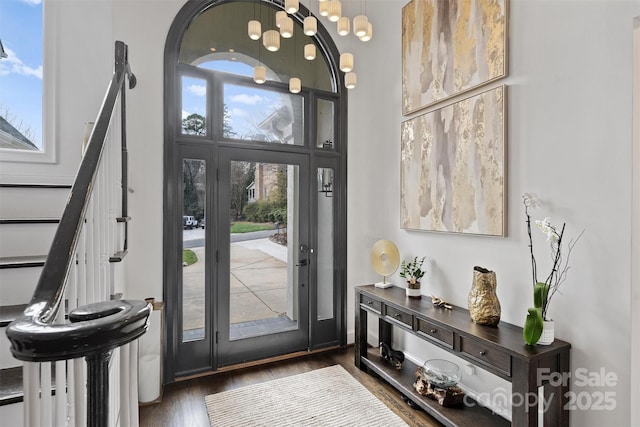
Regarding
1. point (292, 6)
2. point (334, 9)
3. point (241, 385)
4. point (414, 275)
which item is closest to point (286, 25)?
point (292, 6)

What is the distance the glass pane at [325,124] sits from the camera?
3.65 meters

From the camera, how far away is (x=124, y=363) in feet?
2.77

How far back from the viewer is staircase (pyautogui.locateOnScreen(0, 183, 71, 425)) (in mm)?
1362

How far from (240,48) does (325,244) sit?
7.18 feet

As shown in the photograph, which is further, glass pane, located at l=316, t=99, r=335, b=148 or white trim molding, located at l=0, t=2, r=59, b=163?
glass pane, located at l=316, t=99, r=335, b=148

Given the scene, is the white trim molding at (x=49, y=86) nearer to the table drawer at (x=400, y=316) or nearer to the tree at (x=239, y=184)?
the tree at (x=239, y=184)

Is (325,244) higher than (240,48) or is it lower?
lower

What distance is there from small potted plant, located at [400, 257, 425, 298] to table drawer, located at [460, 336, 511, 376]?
2.46 ft

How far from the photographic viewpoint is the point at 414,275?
2.88 m

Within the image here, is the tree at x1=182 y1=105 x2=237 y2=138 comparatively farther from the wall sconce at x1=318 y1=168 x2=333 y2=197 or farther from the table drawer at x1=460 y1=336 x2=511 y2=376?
the table drawer at x1=460 y1=336 x2=511 y2=376

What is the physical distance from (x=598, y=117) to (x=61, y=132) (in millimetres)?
3527

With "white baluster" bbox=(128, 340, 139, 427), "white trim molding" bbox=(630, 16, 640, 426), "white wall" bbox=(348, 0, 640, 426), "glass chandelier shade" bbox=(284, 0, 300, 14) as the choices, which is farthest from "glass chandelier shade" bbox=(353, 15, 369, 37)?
"white baluster" bbox=(128, 340, 139, 427)

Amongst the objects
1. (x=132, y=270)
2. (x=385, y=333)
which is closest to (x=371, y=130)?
(x=385, y=333)

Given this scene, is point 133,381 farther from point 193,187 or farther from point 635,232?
point 193,187
